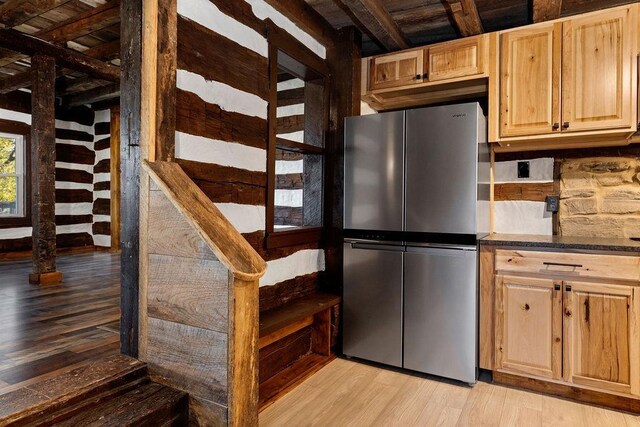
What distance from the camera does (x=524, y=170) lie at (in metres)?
2.97

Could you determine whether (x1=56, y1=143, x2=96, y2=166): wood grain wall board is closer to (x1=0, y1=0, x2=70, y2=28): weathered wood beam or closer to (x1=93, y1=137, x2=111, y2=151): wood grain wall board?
(x1=93, y1=137, x2=111, y2=151): wood grain wall board

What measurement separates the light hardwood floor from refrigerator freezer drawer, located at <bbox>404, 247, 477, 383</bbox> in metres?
0.13

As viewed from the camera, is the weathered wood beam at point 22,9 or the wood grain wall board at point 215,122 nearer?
the wood grain wall board at point 215,122

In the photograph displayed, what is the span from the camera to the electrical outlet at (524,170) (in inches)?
116

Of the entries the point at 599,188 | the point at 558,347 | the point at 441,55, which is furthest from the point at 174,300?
the point at 599,188

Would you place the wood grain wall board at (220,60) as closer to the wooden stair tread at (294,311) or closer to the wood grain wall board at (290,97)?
the wooden stair tread at (294,311)

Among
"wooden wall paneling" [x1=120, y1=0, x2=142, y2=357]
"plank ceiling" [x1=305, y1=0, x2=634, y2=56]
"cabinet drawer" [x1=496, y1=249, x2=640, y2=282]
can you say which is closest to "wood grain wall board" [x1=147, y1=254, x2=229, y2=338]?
"wooden wall paneling" [x1=120, y1=0, x2=142, y2=357]

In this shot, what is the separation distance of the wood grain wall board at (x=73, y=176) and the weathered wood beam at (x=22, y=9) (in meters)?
3.38

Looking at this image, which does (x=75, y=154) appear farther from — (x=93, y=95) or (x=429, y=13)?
(x=429, y=13)

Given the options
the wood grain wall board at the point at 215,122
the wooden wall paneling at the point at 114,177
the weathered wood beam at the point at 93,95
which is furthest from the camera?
the wooden wall paneling at the point at 114,177

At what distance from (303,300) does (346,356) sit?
583mm

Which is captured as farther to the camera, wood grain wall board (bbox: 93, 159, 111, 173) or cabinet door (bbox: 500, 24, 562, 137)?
wood grain wall board (bbox: 93, 159, 111, 173)

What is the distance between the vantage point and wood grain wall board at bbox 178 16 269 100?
1.88 meters

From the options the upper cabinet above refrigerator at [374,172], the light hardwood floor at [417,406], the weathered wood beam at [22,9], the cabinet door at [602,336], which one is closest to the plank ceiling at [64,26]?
the weathered wood beam at [22,9]
